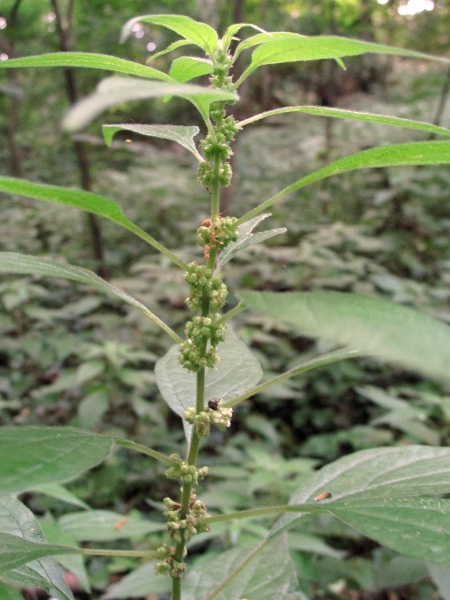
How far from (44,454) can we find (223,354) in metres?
0.36

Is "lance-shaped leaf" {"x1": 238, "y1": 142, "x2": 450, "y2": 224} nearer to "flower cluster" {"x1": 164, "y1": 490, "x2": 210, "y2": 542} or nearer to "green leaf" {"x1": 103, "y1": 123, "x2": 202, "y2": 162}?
"green leaf" {"x1": 103, "y1": 123, "x2": 202, "y2": 162}

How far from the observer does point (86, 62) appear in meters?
0.50

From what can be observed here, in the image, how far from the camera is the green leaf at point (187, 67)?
0.54 metres

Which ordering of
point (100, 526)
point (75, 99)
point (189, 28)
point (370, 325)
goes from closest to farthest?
point (370, 325) → point (189, 28) → point (100, 526) → point (75, 99)

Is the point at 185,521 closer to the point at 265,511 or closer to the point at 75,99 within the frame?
the point at 265,511

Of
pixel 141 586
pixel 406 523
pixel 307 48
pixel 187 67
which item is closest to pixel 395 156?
pixel 307 48

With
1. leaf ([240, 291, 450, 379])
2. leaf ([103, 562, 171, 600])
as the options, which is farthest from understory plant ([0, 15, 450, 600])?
leaf ([103, 562, 171, 600])

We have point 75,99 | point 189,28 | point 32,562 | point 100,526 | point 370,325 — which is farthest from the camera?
point 75,99

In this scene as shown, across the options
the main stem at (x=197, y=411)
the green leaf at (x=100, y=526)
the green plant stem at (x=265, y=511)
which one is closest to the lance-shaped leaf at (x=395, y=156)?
the main stem at (x=197, y=411)

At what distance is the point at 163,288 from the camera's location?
262cm

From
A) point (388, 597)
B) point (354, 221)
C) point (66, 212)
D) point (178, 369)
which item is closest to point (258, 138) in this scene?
point (354, 221)

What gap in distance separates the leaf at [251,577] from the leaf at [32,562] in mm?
188

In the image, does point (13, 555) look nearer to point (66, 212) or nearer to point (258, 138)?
point (66, 212)

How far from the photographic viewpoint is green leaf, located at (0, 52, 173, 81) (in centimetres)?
47
